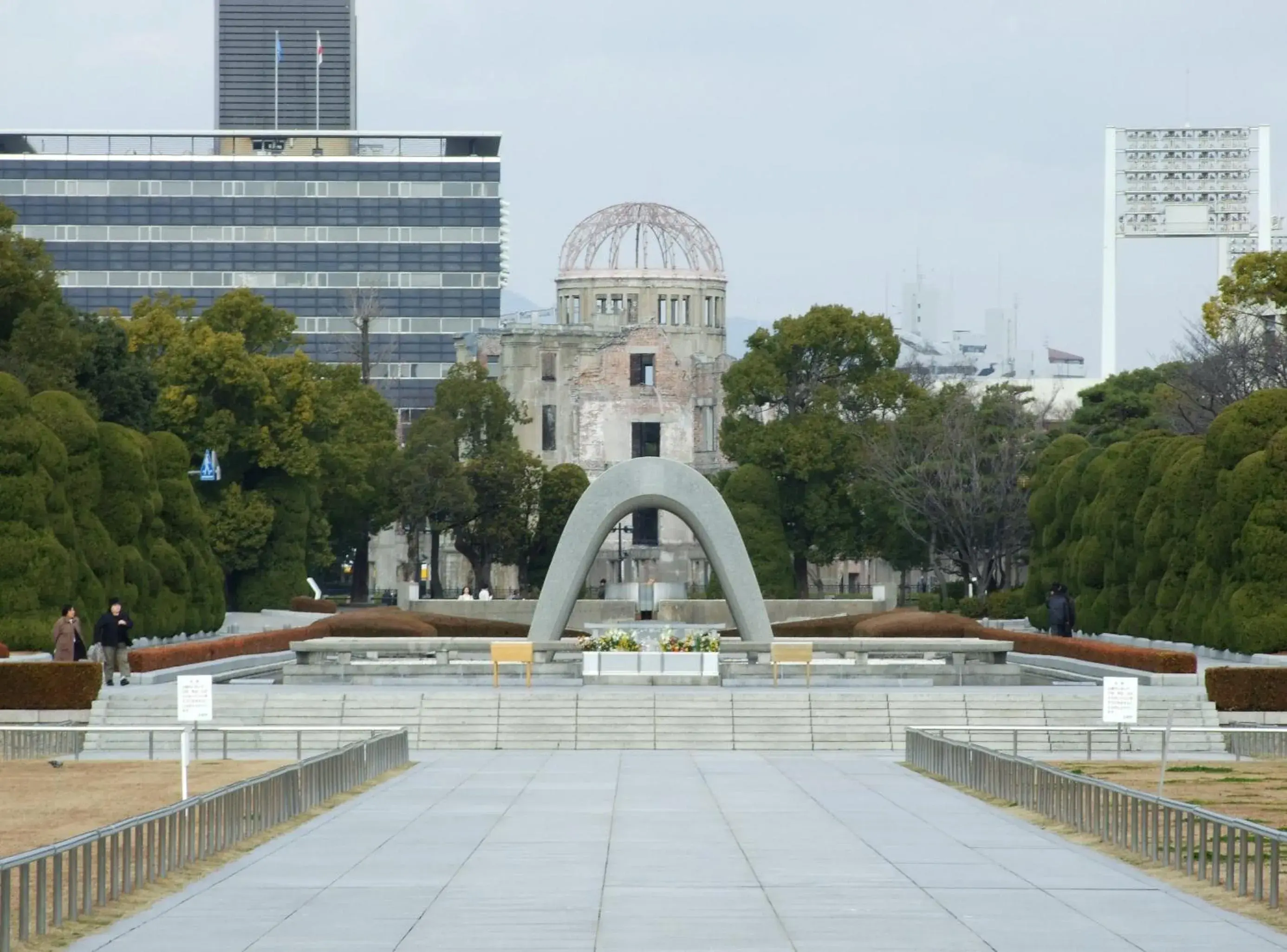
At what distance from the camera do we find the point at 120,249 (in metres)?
120

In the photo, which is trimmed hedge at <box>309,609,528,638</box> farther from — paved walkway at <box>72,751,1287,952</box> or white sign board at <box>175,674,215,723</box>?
paved walkway at <box>72,751,1287,952</box>

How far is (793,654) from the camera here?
128 feet

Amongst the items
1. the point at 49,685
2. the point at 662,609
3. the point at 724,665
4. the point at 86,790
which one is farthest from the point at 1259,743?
the point at 662,609

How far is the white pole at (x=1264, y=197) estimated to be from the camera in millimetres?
124688

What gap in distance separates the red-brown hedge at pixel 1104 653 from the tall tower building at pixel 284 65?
11106 centimetres

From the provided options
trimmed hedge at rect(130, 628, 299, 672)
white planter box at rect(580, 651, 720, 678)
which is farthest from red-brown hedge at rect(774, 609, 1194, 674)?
trimmed hedge at rect(130, 628, 299, 672)

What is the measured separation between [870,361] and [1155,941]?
65970 millimetres

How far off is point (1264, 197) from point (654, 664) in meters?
94.8

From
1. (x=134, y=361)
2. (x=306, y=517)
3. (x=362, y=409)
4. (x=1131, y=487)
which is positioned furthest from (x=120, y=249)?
(x=1131, y=487)

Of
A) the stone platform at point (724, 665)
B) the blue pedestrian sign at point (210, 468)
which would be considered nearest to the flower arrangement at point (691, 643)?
the stone platform at point (724, 665)

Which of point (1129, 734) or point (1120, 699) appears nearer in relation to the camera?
point (1120, 699)

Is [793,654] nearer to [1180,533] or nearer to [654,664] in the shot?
[654,664]

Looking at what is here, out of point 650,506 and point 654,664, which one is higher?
point 650,506

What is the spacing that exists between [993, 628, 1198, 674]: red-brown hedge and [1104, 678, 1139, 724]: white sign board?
12811 millimetres
